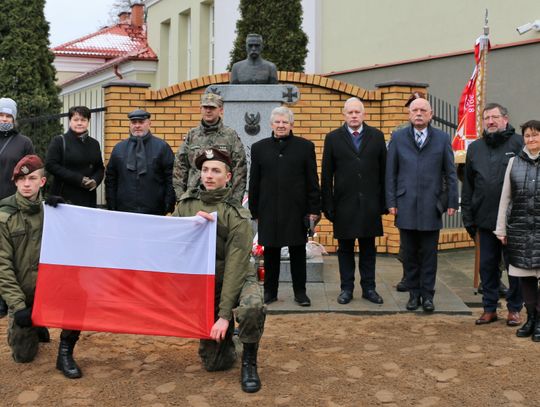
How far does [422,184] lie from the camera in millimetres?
6535

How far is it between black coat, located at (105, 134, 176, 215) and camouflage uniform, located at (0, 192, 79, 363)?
170 cm

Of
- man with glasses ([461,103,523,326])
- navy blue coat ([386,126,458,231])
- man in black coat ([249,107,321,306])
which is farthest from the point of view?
man in black coat ([249,107,321,306])

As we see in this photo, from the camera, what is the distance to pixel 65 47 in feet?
108

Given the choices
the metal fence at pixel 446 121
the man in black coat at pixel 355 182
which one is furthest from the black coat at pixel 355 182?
the metal fence at pixel 446 121

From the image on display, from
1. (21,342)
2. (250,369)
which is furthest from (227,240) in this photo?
(21,342)

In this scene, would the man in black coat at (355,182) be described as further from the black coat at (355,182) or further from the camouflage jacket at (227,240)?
the camouflage jacket at (227,240)

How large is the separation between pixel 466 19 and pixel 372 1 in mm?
3015

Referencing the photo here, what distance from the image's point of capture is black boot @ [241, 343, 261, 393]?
456 cm

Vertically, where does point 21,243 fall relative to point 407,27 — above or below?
below

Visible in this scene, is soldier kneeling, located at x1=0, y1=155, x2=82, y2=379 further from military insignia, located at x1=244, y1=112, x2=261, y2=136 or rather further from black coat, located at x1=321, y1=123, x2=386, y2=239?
military insignia, located at x1=244, y1=112, x2=261, y2=136

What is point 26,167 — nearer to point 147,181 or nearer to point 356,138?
point 147,181

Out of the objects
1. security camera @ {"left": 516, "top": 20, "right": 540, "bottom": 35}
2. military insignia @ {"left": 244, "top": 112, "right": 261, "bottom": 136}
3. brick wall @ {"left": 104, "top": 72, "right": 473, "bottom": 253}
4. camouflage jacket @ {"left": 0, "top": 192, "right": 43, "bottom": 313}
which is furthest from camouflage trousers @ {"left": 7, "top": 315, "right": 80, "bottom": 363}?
security camera @ {"left": 516, "top": 20, "right": 540, "bottom": 35}

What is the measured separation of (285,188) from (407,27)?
32.6ft

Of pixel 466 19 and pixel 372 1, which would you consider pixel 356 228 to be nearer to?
pixel 466 19
